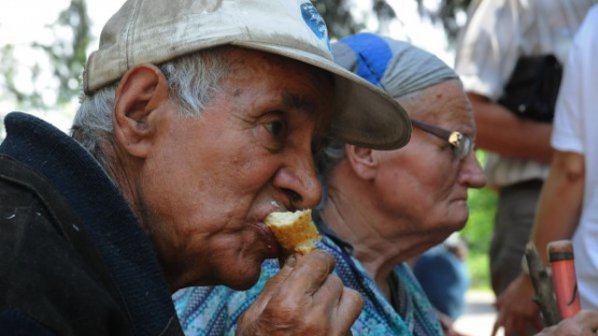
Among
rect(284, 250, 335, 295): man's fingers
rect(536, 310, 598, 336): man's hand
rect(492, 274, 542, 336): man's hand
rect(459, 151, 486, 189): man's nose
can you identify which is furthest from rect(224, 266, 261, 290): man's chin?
rect(492, 274, 542, 336): man's hand

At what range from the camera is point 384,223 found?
3.88 m

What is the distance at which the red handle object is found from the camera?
3.50 m

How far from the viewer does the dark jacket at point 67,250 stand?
2031 mm

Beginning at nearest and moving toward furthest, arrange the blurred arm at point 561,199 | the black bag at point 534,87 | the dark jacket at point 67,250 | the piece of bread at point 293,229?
1. the dark jacket at point 67,250
2. the piece of bread at point 293,229
3. the blurred arm at point 561,199
4. the black bag at point 534,87

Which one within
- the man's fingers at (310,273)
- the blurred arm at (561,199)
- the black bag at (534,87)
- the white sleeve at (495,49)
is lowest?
the blurred arm at (561,199)

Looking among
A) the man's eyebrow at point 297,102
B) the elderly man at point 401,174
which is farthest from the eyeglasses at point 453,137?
the man's eyebrow at point 297,102

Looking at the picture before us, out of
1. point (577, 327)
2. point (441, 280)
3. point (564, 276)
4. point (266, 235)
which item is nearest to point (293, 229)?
point (266, 235)

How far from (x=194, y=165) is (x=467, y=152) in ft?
5.82

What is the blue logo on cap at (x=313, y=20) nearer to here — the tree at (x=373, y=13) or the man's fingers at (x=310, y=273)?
the man's fingers at (x=310, y=273)

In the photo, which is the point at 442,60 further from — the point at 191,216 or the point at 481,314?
the point at 481,314

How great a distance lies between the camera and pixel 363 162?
12.7 feet

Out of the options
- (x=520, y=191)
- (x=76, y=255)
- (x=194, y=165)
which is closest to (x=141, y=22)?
(x=194, y=165)

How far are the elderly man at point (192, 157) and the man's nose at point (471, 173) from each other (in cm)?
140

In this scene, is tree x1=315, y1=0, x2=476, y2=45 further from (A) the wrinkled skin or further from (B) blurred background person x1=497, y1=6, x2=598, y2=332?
(A) the wrinkled skin
